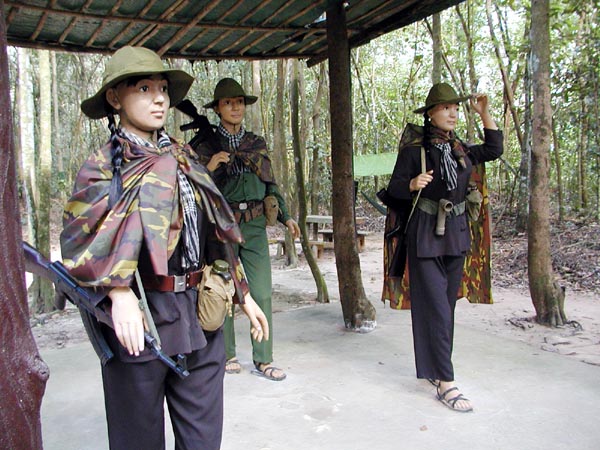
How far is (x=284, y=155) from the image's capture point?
8.53 metres

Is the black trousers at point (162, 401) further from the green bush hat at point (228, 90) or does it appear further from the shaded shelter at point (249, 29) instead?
the shaded shelter at point (249, 29)

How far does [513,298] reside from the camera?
6.53 metres

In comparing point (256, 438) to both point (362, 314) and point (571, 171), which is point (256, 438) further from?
point (571, 171)

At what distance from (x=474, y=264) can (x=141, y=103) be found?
9.48 feet

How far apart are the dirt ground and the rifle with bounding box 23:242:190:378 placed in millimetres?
3478

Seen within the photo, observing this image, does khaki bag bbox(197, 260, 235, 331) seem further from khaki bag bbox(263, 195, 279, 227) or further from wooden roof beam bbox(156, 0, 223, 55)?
wooden roof beam bbox(156, 0, 223, 55)

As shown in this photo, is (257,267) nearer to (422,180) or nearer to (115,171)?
(422,180)

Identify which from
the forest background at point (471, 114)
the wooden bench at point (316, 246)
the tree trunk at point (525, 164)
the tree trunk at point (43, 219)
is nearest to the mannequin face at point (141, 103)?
the forest background at point (471, 114)

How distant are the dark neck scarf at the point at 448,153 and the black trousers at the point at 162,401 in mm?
1969

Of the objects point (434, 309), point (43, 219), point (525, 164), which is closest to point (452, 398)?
point (434, 309)

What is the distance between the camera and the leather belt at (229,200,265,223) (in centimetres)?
395

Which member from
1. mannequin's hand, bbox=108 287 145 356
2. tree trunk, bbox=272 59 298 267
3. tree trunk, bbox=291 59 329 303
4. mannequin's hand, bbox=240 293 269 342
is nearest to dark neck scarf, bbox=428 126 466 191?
mannequin's hand, bbox=240 293 269 342


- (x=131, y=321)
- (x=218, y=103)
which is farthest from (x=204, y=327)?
(x=218, y=103)

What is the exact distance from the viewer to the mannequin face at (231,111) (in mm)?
3914
